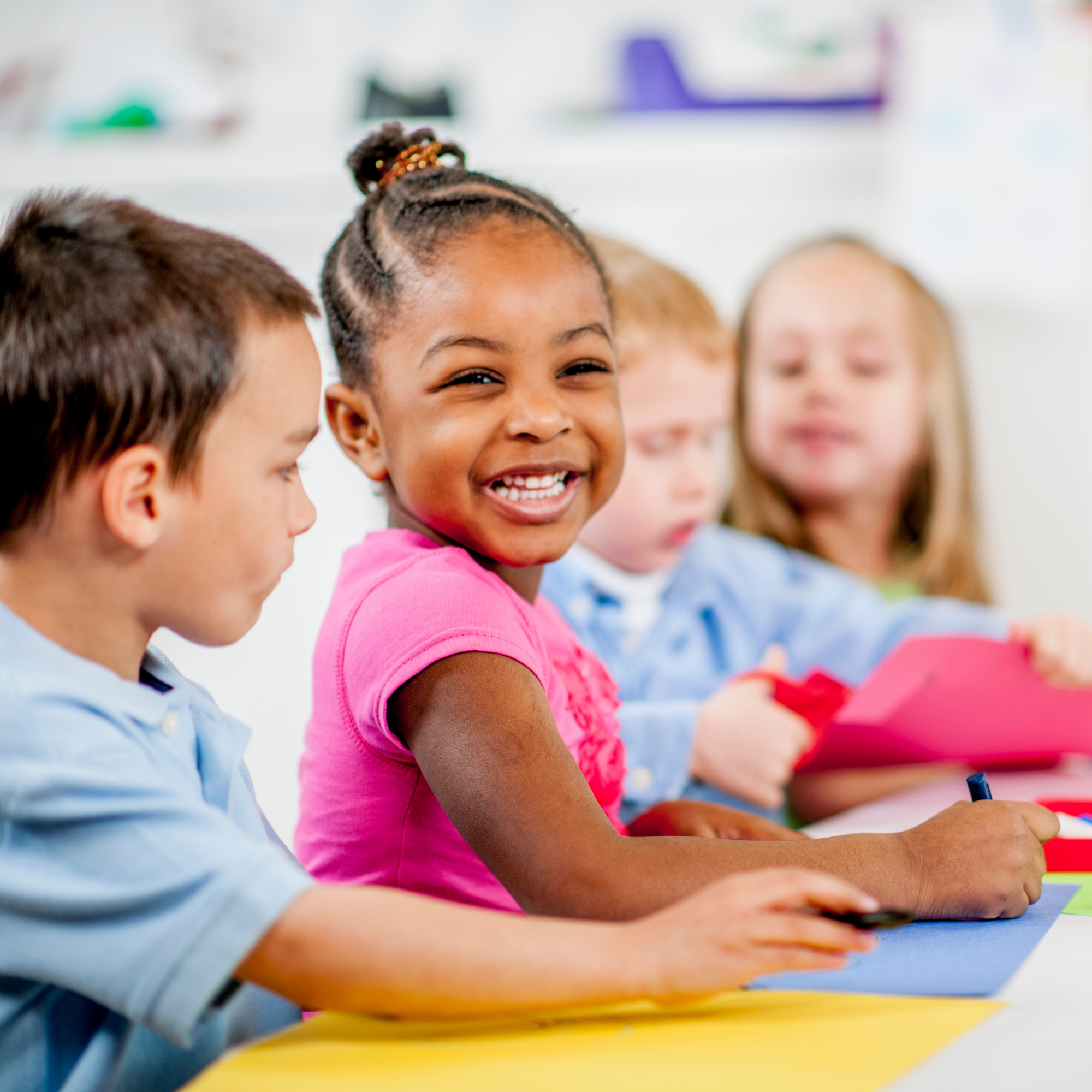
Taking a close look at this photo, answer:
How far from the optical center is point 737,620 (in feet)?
4.48

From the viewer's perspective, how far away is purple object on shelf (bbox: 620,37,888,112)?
193cm

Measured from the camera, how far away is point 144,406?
530 millimetres

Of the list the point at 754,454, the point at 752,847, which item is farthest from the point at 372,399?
the point at 754,454

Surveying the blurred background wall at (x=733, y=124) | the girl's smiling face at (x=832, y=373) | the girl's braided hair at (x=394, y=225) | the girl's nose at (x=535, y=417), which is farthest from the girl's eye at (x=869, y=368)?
the girl's nose at (x=535, y=417)

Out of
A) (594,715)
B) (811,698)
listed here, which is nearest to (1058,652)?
(811,698)

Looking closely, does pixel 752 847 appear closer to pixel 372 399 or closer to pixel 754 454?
pixel 372 399

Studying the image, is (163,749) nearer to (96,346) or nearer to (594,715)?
(96,346)

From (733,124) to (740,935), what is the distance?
5.43ft

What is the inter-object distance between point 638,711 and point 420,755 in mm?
471

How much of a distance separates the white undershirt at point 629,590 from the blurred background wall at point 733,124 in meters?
0.73

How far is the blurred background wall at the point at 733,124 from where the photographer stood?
1.85 m

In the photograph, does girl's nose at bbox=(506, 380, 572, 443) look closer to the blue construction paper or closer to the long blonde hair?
the blue construction paper

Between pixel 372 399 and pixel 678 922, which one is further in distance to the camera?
pixel 372 399

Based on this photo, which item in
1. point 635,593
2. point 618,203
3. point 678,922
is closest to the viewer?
point 678,922
